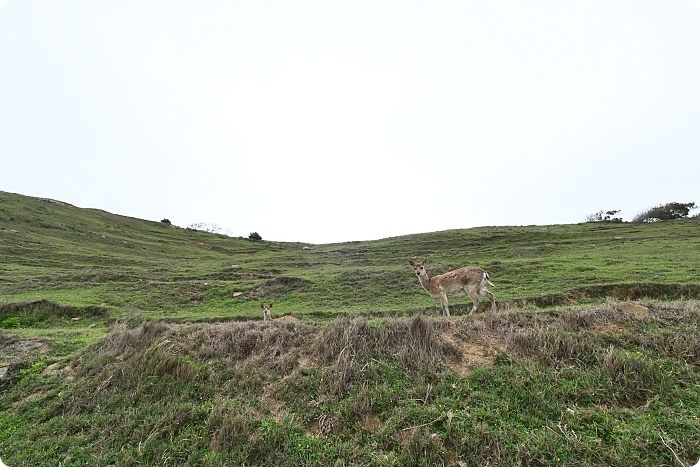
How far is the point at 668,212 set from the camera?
51781 millimetres

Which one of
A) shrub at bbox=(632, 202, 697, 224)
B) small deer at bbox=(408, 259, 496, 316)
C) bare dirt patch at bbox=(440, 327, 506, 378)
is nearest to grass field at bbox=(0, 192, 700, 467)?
bare dirt patch at bbox=(440, 327, 506, 378)

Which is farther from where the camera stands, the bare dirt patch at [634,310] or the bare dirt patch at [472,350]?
the bare dirt patch at [634,310]

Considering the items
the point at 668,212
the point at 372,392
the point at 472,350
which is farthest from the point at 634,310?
the point at 668,212

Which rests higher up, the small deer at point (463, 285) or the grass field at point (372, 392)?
the small deer at point (463, 285)

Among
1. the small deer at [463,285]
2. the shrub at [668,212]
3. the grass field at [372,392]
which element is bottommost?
the grass field at [372,392]

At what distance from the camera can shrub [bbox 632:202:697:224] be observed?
50562 mm

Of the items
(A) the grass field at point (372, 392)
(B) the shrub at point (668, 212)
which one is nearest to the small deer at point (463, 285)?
(A) the grass field at point (372, 392)

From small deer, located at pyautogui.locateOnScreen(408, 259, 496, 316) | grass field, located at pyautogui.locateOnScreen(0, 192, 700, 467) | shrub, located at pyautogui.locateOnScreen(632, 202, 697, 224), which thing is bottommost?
grass field, located at pyautogui.locateOnScreen(0, 192, 700, 467)

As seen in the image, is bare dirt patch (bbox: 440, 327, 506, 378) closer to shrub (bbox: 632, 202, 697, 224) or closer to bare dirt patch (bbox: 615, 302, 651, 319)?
bare dirt patch (bbox: 615, 302, 651, 319)

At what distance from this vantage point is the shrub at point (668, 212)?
50.6 meters

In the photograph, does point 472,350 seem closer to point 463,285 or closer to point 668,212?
point 463,285

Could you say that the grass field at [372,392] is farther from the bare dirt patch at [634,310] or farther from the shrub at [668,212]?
the shrub at [668,212]

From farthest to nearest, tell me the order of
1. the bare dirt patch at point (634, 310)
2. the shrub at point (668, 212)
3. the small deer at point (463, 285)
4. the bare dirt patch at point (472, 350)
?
the shrub at point (668, 212) → the small deer at point (463, 285) → the bare dirt patch at point (634, 310) → the bare dirt patch at point (472, 350)

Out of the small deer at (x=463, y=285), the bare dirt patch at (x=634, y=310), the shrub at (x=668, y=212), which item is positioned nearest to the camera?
the bare dirt patch at (x=634, y=310)
